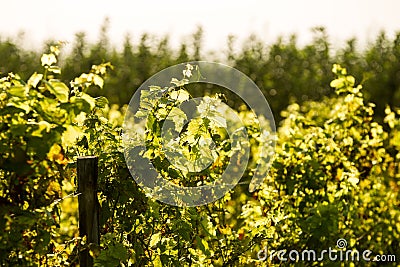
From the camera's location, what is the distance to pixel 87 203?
8.86 ft

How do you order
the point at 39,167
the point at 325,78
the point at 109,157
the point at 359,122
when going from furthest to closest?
the point at 325,78 → the point at 359,122 → the point at 109,157 → the point at 39,167

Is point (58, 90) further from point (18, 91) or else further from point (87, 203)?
point (87, 203)

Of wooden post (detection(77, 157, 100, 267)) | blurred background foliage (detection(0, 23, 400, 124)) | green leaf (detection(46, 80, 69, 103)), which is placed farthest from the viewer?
blurred background foliage (detection(0, 23, 400, 124))

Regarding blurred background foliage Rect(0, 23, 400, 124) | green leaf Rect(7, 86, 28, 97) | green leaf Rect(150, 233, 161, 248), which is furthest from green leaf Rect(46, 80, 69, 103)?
blurred background foliage Rect(0, 23, 400, 124)

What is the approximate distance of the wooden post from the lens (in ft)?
8.81

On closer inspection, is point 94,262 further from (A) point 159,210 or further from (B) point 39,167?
(B) point 39,167

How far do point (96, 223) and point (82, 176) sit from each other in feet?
0.67

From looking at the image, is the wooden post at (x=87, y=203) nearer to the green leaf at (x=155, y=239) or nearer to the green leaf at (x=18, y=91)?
the green leaf at (x=155, y=239)

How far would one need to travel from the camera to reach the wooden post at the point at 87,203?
106 inches

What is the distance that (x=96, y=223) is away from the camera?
2713 millimetres

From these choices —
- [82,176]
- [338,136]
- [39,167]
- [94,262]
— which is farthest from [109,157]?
[338,136]

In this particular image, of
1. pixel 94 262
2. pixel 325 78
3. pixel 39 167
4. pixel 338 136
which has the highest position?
pixel 325 78

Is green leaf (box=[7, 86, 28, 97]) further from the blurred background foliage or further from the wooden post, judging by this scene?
the blurred background foliage

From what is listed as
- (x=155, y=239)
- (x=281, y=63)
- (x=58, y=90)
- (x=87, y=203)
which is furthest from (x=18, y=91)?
(x=281, y=63)
